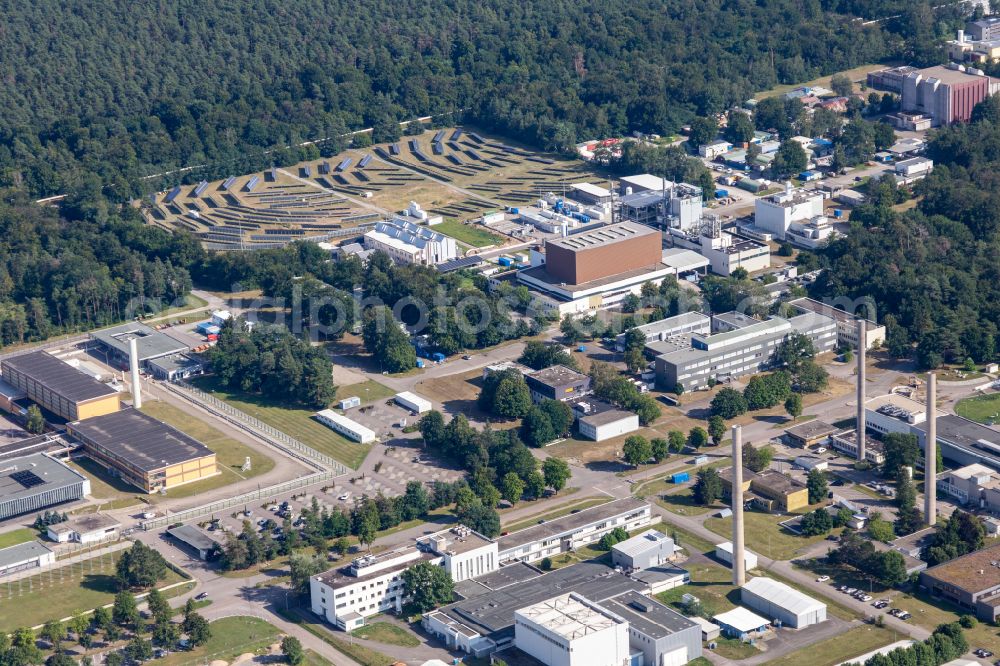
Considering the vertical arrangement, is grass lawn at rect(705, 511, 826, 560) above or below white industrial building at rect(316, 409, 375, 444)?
below

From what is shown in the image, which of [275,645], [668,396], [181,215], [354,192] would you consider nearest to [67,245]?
[181,215]

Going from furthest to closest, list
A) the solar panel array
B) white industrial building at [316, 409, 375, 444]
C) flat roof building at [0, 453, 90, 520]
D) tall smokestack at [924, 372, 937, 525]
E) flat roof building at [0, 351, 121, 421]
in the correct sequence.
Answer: flat roof building at [0, 351, 121, 421] → white industrial building at [316, 409, 375, 444] → the solar panel array → flat roof building at [0, 453, 90, 520] → tall smokestack at [924, 372, 937, 525]

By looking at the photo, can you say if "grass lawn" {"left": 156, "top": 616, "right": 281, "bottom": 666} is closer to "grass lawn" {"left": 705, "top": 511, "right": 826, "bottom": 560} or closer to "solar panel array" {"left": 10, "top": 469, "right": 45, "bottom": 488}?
"solar panel array" {"left": 10, "top": 469, "right": 45, "bottom": 488}

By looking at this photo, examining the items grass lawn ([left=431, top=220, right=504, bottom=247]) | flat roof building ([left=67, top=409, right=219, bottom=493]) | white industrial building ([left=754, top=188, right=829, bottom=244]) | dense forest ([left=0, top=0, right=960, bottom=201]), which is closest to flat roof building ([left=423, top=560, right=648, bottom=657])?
flat roof building ([left=67, top=409, right=219, bottom=493])

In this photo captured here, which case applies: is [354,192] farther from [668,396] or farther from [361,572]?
[361,572]

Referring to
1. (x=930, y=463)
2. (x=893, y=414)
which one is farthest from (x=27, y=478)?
(x=893, y=414)

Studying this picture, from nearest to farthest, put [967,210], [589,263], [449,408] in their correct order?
[449,408]
[589,263]
[967,210]

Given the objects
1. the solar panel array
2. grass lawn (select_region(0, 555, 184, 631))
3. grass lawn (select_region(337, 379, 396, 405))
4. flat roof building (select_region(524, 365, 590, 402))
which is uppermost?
the solar panel array
